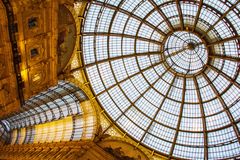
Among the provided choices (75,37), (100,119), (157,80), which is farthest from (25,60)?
(157,80)

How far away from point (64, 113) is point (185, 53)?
43.5 ft

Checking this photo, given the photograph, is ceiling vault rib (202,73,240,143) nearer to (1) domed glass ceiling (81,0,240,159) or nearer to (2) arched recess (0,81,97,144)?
(1) domed glass ceiling (81,0,240,159)

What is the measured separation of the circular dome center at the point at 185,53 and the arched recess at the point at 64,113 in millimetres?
8132

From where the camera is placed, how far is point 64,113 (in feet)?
104

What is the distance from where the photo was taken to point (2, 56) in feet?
52.6

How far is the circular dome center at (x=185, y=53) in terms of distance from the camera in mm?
26031

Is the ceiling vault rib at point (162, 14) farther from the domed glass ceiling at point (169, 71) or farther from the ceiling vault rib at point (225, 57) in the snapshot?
the ceiling vault rib at point (225, 57)

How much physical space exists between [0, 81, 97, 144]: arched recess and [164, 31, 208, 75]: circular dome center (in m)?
8.13

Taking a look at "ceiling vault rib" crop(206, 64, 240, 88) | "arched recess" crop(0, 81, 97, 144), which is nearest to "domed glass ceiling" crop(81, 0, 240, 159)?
"ceiling vault rib" crop(206, 64, 240, 88)

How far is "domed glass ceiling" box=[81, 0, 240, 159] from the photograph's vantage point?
80.8 feet

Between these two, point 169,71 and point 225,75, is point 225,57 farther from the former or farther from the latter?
point 169,71

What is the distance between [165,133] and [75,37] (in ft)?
A: 37.9

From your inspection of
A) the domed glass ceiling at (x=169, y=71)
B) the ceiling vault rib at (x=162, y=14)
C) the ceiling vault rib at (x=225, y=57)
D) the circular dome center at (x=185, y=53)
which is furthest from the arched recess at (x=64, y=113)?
the ceiling vault rib at (x=225, y=57)

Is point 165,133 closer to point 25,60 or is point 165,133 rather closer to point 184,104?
point 184,104
